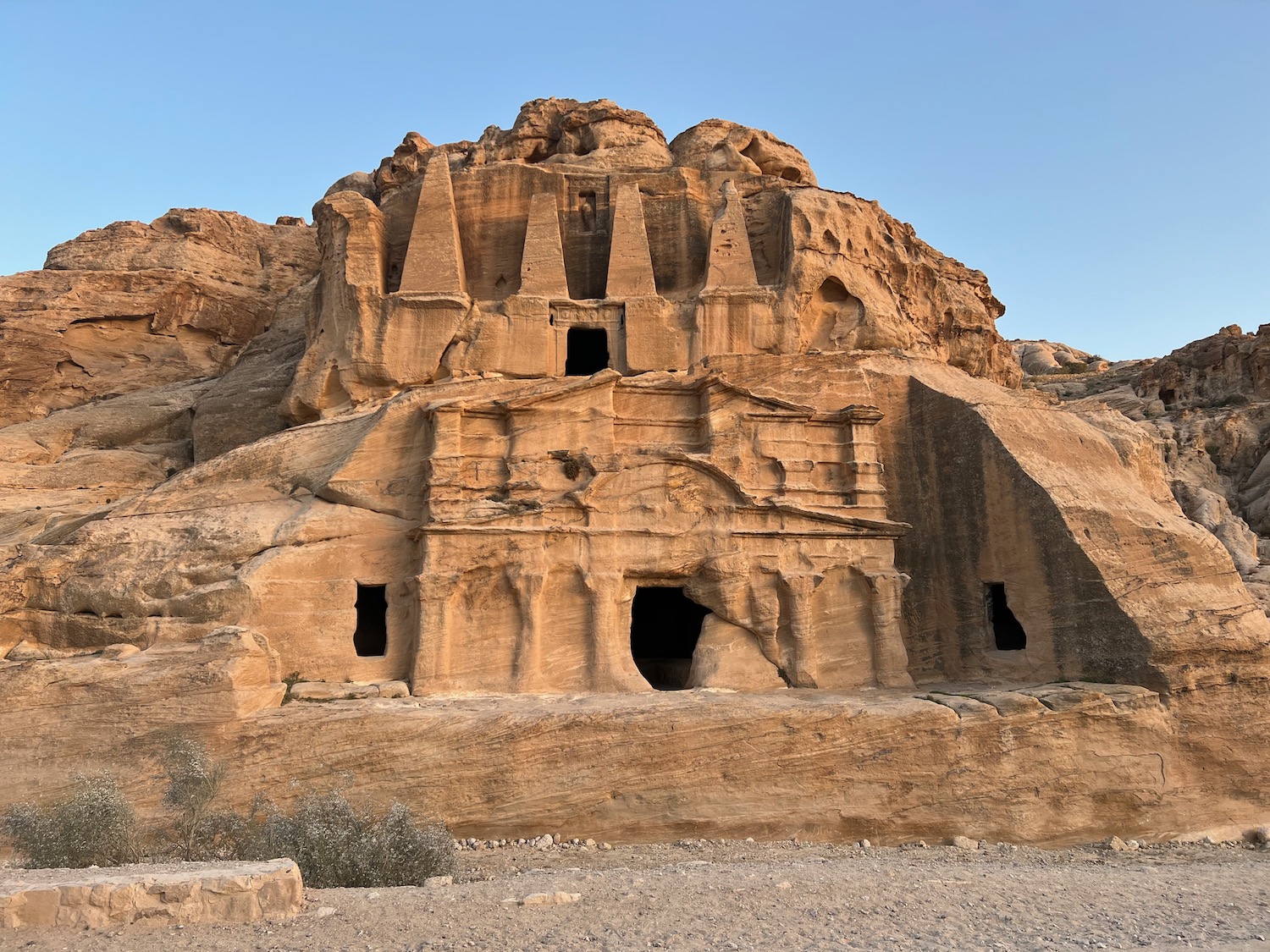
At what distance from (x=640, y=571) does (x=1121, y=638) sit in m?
7.52

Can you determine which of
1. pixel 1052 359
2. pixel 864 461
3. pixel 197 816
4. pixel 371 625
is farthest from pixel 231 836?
pixel 1052 359

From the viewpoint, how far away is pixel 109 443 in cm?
2409

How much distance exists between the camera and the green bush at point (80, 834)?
9.89 meters

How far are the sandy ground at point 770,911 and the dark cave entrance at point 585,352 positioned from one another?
46.1 feet

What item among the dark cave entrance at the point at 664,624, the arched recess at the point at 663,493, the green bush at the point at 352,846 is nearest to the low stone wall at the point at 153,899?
the green bush at the point at 352,846

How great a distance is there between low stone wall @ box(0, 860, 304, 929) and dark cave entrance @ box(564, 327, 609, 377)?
1656cm

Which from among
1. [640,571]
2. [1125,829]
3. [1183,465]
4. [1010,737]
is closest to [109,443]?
[640,571]

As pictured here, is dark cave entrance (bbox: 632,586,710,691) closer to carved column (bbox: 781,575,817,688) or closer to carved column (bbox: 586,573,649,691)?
carved column (bbox: 781,575,817,688)

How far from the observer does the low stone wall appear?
7355mm

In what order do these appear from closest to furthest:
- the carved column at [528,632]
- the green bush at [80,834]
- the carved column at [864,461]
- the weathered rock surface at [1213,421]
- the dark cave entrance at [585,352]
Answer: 1. the green bush at [80,834]
2. the carved column at [528,632]
3. the carved column at [864,461]
4. the dark cave entrance at [585,352]
5. the weathered rock surface at [1213,421]

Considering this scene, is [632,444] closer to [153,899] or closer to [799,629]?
[799,629]

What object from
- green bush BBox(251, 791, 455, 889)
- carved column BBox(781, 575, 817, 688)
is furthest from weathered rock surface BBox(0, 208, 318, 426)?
green bush BBox(251, 791, 455, 889)

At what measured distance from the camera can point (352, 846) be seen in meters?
9.89

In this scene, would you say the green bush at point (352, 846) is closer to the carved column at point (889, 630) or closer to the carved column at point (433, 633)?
the carved column at point (433, 633)
